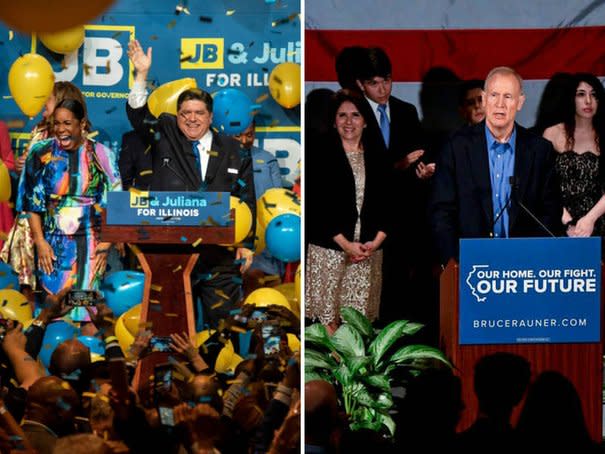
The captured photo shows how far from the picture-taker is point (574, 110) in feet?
20.0

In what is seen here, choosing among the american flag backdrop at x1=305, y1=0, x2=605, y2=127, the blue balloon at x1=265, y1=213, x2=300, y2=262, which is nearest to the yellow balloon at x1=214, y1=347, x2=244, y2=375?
the blue balloon at x1=265, y1=213, x2=300, y2=262

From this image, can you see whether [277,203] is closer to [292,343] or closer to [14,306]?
[292,343]

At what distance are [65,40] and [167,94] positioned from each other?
57 cm

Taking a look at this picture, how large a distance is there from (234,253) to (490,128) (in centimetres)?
146

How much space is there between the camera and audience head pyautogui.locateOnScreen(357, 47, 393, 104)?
20.0ft

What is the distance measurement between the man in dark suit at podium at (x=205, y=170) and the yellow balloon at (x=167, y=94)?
0.03 metres

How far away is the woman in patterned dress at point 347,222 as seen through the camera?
6137 millimetres

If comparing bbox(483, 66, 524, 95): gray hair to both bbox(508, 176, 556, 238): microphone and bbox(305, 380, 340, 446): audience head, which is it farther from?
bbox(305, 380, 340, 446): audience head

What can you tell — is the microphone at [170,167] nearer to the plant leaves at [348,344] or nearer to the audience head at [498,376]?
the plant leaves at [348,344]

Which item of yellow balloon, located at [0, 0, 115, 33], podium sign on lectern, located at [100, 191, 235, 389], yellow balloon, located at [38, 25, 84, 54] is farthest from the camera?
podium sign on lectern, located at [100, 191, 235, 389]

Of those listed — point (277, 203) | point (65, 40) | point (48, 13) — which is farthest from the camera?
point (277, 203)

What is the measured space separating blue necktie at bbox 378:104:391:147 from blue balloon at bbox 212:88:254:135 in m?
0.67

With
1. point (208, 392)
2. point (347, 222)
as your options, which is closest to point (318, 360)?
point (208, 392)

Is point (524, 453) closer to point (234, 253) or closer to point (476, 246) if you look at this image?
point (476, 246)
